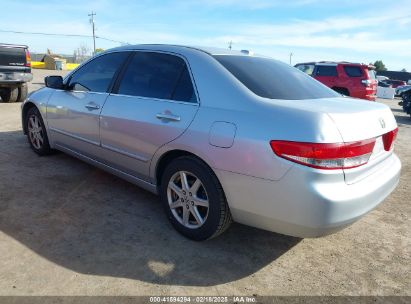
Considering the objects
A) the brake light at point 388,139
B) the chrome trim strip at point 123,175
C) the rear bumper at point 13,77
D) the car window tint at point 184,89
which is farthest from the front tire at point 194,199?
the rear bumper at point 13,77

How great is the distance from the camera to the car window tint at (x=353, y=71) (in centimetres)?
1261

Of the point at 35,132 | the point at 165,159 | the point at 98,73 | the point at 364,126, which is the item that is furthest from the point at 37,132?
the point at 364,126

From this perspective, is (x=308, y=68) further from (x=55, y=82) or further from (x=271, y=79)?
(x=271, y=79)

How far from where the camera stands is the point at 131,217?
11.3 feet

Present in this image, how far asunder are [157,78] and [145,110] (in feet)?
1.08

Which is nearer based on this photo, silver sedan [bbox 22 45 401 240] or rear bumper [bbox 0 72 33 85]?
silver sedan [bbox 22 45 401 240]

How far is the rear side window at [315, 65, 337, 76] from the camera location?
42.6 feet

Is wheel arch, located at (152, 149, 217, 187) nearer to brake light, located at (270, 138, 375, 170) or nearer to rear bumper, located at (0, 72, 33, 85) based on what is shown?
brake light, located at (270, 138, 375, 170)

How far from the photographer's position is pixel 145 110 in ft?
10.5

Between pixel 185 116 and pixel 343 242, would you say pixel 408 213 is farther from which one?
pixel 185 116

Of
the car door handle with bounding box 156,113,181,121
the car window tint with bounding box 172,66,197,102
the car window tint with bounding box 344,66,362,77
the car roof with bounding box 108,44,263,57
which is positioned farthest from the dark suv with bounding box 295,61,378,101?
the car door handle with bounding box 156,113,181,121

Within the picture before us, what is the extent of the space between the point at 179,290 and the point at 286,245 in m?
1.11

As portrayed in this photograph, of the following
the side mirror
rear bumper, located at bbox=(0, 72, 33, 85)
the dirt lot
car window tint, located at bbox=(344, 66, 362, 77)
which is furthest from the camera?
car window tint, located at bbox=(344, 66, 362, 77)

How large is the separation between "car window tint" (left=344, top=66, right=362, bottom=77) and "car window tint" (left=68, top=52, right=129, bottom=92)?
10.9 m
